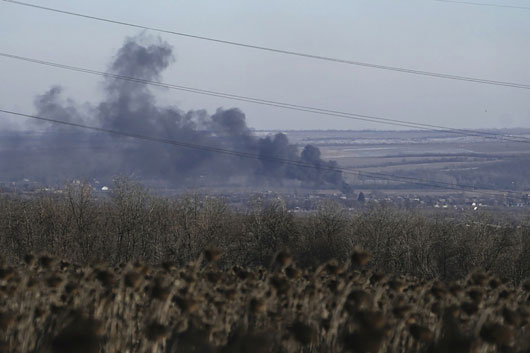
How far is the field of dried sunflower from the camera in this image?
6.71 meters

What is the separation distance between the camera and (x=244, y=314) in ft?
29.3

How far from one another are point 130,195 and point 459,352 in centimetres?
8346

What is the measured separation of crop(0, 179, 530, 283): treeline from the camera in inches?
3029

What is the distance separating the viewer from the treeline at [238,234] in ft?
252

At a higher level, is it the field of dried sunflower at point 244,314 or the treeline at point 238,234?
the field of dried sunflower at point 244,314

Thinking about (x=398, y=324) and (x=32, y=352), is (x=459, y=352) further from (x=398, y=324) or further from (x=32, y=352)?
(x=32, y=352)

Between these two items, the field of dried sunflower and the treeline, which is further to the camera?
the treeline

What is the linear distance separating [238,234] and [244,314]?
235ft

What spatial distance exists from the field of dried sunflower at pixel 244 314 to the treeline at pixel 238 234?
6205 cm

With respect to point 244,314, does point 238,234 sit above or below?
below

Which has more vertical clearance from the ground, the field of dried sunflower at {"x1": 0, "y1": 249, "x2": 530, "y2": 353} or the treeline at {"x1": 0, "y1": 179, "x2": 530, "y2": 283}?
the field of dried sunflower at {"x1": 0, "y1": 249, "x2": 530, "y2": 353}

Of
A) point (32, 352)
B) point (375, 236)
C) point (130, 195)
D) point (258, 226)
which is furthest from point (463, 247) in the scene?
point (32, 352)

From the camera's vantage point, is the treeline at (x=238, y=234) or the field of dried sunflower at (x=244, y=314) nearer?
the field of dried sunflower at (x=244, y=314)

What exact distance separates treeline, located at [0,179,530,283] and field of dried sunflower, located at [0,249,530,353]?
204ft
